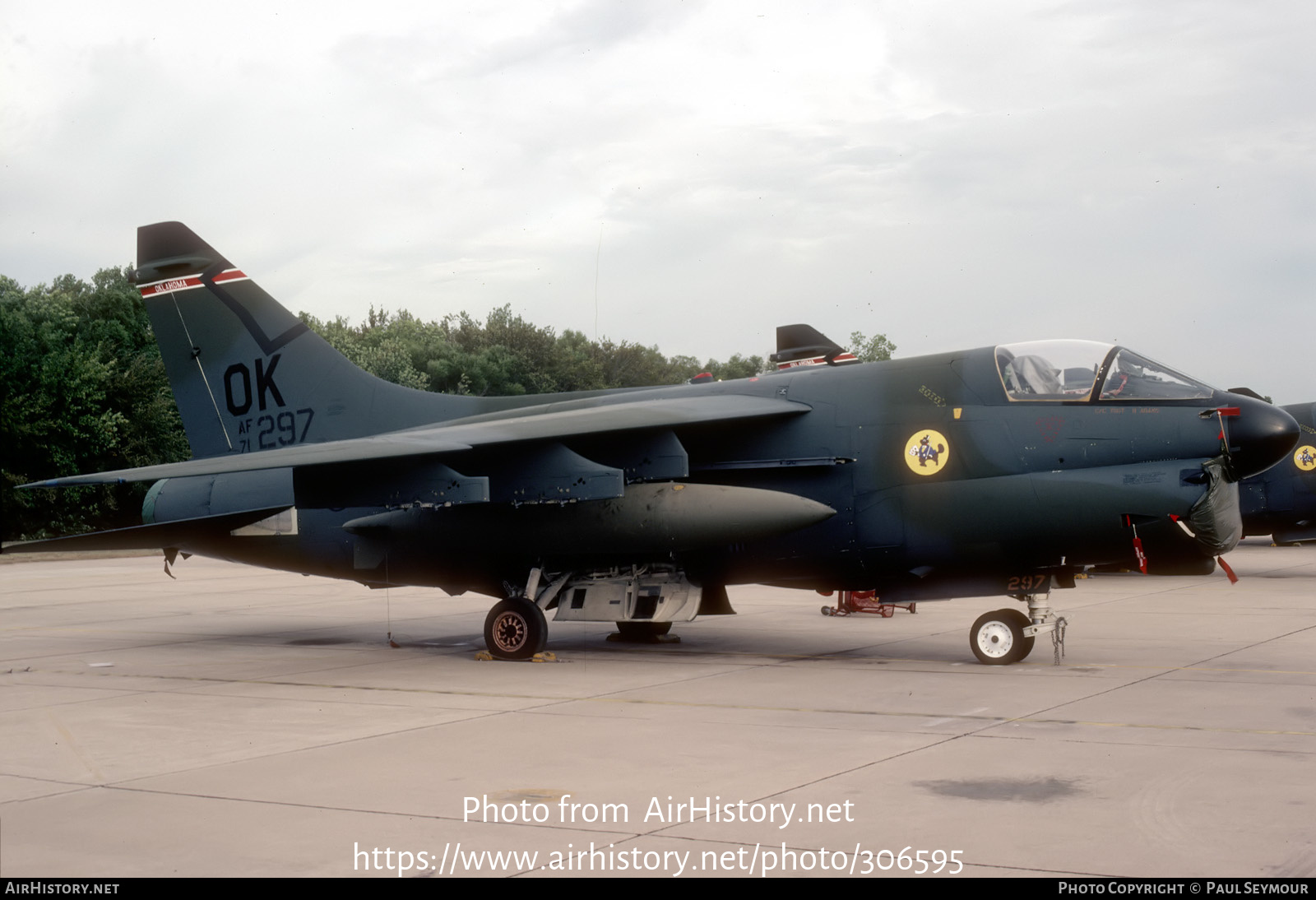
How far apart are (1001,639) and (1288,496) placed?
14.8 m

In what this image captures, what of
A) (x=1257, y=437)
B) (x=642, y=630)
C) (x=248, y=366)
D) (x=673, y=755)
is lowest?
(x=673, y=755)

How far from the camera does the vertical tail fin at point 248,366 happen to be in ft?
50.6

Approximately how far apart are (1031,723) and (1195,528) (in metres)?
3.22

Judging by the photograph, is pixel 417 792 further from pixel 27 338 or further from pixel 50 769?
pixel 27 338

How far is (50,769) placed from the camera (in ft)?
25.6

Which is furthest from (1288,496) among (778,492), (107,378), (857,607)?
(107,378)

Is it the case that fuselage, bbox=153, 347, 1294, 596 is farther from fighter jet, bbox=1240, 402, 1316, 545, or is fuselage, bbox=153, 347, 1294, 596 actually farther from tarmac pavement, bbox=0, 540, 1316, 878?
fighter jet, bbox=1240, 402, 1316, 545

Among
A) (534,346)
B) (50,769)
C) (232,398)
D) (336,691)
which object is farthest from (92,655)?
(534,346)

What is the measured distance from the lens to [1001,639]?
12.1 meters

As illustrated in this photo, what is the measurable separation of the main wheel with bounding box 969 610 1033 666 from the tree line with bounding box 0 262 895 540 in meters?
21.4

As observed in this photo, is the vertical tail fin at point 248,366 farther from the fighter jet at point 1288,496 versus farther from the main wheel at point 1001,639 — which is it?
the fighter jet at point 1288,496

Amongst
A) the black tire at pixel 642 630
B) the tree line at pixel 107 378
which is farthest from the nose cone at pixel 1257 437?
the tree line at pixel 107 378

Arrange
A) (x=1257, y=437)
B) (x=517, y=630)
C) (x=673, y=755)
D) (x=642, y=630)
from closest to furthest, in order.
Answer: (x=673, y=755), (x=1257, y=437), (x=517, y=630), (x=642, y=630)

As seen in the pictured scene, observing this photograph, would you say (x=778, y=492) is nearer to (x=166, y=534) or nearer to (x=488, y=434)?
(x=488, y=434)
